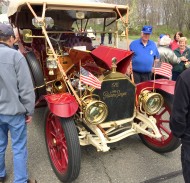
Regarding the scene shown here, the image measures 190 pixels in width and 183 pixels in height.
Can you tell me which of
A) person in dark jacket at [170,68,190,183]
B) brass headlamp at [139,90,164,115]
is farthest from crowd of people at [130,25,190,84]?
person in dark jacket at [170,68,190,183]

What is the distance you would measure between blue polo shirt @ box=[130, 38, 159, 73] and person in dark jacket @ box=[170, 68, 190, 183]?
2.69 metres

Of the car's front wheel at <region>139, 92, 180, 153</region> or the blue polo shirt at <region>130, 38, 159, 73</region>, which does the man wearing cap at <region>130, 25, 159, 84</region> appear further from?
the car's front wheel at <region>139, 92, 180, 153</region>

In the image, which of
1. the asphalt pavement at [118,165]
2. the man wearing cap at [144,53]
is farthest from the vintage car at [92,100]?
the man wearing cap at [144,53]

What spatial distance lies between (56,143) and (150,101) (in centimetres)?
128

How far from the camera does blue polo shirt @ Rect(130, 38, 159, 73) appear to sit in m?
4.56

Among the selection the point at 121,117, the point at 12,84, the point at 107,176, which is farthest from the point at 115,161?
the point at 12,84

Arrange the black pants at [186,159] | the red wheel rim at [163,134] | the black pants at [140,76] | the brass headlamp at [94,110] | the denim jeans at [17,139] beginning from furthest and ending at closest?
1. the black pants at [140,76]
2. the red wheel rim at [163,134]
3. the brass headlamp at [94,110]
4. the denim jeans at [17,139]
5. the black pants at [186,159]

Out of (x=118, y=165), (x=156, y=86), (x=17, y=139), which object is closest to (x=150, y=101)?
(x=156, y=86)

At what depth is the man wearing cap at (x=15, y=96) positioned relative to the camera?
2387 mm

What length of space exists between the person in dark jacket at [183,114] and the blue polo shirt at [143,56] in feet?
8.82

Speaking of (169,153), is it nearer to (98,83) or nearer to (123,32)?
(98,83)

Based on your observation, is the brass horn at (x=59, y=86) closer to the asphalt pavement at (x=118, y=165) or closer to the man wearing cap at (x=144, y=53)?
the asphalt pavement at (x=118, y=165)

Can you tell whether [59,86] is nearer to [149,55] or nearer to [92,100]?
[92,100]

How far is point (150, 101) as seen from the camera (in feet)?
10.6
